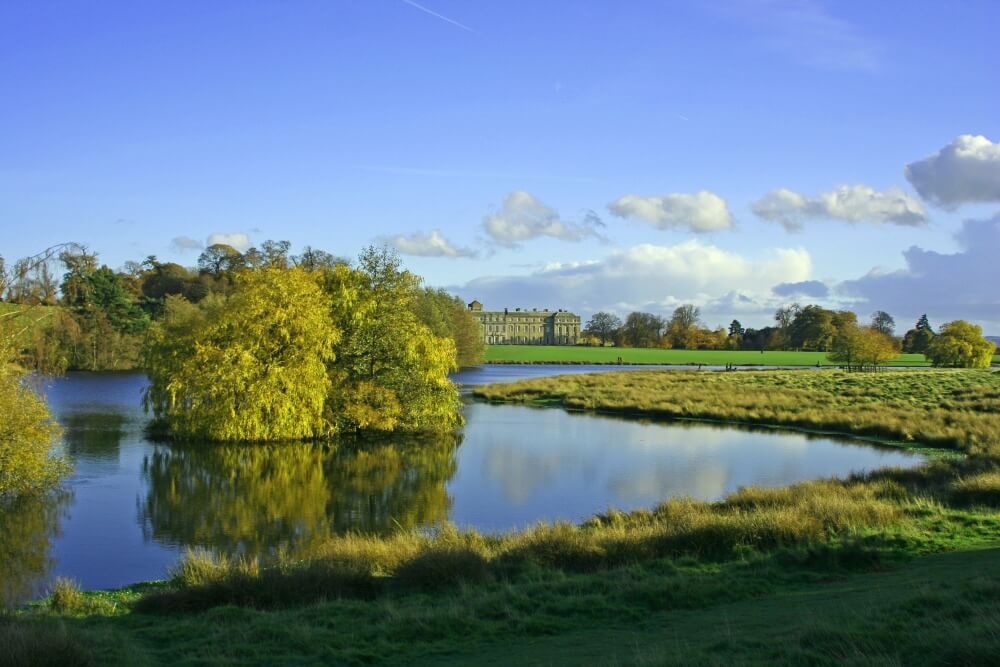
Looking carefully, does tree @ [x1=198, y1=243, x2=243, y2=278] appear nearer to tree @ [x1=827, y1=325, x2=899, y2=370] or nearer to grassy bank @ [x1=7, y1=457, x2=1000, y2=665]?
tree @ [x1=827, y1=325, x2=899, y2=370]

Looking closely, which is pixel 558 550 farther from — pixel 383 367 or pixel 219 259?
pixel 219 259

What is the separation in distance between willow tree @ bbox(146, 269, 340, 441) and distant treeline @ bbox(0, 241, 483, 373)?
2.40 m

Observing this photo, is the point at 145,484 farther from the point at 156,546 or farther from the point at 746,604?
the point at 746,604

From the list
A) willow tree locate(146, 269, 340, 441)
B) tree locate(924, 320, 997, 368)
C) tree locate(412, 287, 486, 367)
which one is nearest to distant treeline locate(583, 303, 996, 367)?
tree locate(924, 320, 997, 368)

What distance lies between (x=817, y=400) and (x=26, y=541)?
143 feet

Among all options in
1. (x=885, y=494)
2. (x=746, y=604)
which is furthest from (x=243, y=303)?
(x=746, y=604)

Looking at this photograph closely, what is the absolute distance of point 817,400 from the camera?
161 ft

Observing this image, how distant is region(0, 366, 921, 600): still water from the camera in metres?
16.5

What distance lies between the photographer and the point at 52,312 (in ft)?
47.1

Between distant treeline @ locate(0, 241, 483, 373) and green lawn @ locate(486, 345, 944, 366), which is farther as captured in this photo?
green lawn @ locate(486, 345, 944, 366)

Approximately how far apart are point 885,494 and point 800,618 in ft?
35.4

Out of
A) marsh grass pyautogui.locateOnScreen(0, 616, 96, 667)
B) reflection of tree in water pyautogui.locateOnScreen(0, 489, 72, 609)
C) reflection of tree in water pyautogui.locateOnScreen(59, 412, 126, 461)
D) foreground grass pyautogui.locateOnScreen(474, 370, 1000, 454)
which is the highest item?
marsh grass pyautogui.locateOnScreen(0, 616, 96, 667)

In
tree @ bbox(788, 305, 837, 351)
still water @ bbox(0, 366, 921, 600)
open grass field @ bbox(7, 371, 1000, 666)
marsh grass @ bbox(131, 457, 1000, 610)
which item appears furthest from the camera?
tree @ bbox(788, 305, 837, 351)

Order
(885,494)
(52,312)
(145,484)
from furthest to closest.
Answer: (145,484) → (885,494) → (52,312)
